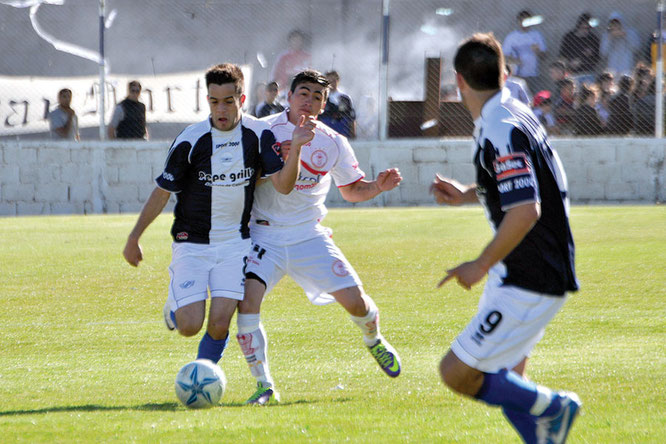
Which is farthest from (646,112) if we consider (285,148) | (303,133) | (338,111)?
(303,133)

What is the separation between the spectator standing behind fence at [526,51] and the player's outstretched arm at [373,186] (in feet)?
33.2

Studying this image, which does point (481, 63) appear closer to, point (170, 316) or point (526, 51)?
point (170, 316)

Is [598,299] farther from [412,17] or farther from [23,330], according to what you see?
[412,17]

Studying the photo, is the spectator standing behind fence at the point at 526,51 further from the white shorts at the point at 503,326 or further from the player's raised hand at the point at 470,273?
the player's raised hand at the point at 470,273

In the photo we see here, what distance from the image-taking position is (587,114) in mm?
15906

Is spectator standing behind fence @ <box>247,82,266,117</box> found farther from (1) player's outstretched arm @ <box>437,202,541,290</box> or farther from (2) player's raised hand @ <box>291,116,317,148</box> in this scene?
(1) player's outstretched arm @ <box>437,202,541,290</box>

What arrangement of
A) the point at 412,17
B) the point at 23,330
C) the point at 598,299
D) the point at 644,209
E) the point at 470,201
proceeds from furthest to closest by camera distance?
the point at 412,17 < the point at 644,209 < the point at 598,299 < the point at 23,330 < the point at 470,201

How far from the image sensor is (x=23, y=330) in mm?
8305

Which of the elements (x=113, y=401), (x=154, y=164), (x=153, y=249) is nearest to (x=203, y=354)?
(x=113, y=401)

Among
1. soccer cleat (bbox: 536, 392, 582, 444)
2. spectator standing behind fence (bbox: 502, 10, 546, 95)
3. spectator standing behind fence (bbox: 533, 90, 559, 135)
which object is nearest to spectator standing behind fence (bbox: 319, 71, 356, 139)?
spectator standing behind fence (bbox: 502, 10, 546, 95)

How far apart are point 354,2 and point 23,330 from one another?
36.2 feet

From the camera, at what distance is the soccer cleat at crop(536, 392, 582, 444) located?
154 inches

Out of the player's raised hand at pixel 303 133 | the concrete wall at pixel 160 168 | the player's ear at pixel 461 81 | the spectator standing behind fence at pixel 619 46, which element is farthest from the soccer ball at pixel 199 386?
the spectator standing behind fence at pixel 619 46

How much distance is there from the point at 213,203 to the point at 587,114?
1124cm
